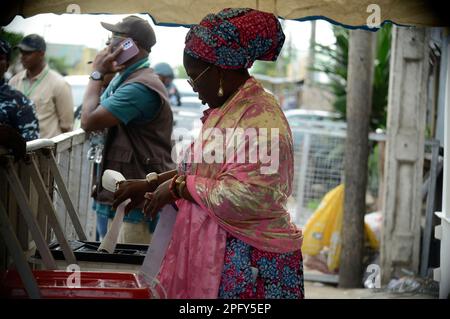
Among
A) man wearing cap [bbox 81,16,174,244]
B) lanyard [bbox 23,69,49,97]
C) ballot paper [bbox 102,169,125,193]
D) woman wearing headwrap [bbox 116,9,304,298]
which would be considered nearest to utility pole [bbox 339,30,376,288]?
lanyard [bbox 23,69,49,97]

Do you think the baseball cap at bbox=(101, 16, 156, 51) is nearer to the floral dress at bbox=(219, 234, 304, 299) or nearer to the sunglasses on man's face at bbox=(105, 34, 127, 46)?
the sunglasses on man's face at bbox=(105, 34, 127, 46)

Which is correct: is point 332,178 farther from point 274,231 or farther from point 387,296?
point 274,231

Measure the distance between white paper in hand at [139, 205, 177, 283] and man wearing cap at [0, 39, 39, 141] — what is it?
2062mm

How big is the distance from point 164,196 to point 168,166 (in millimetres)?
1938

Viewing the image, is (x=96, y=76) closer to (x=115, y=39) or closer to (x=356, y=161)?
(x=115, y=39)

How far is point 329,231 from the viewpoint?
361 inches

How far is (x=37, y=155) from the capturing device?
4578 mm

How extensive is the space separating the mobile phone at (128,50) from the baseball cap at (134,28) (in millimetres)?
46

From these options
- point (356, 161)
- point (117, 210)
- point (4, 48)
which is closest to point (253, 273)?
point (117, 210)

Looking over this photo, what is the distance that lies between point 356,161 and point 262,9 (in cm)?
452

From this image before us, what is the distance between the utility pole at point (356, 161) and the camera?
28.3ft

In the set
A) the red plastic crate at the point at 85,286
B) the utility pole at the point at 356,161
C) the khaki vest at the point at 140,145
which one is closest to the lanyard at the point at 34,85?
the khaki vest at the point at 140,145

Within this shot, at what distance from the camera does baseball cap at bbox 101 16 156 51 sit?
17.4ft

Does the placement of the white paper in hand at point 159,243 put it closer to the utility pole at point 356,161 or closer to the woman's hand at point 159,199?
the woman's hand at point 159,199
